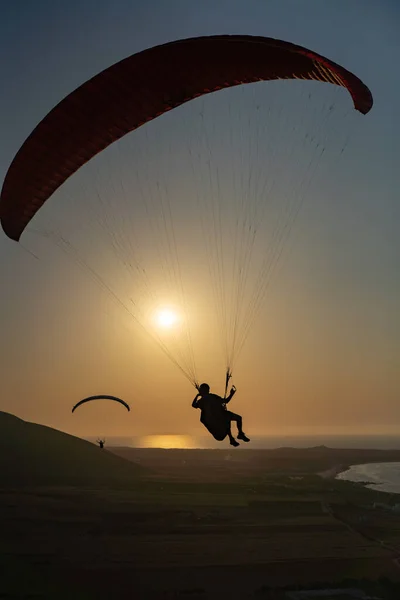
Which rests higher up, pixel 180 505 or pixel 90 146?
pixel 90 146

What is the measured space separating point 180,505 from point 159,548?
13.6 metres

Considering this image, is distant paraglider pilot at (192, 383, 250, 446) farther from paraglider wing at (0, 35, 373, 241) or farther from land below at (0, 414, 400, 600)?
land below at (0, 414, 400, 600)

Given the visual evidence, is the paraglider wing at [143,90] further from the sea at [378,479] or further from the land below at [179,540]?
the sea at [378,479]

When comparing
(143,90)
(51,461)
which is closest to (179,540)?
(143,90)

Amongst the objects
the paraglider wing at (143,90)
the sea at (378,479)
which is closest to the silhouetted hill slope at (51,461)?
the sea at (378,479)

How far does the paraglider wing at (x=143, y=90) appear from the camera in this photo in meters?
13.4

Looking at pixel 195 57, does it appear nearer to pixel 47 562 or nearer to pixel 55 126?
pixel 55 126

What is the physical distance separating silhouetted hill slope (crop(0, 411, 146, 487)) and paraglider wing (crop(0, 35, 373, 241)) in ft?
124

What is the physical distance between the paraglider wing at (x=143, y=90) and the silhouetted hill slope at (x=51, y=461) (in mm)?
37915

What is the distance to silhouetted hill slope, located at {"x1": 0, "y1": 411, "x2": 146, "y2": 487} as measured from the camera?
1988 inches

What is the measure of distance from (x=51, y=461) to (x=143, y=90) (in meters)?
48.1

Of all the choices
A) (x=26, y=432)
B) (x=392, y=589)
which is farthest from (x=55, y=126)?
(x=26, y=432)

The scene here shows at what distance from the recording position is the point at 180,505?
40188 millimetres

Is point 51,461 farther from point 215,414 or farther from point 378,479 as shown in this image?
point 378,479
